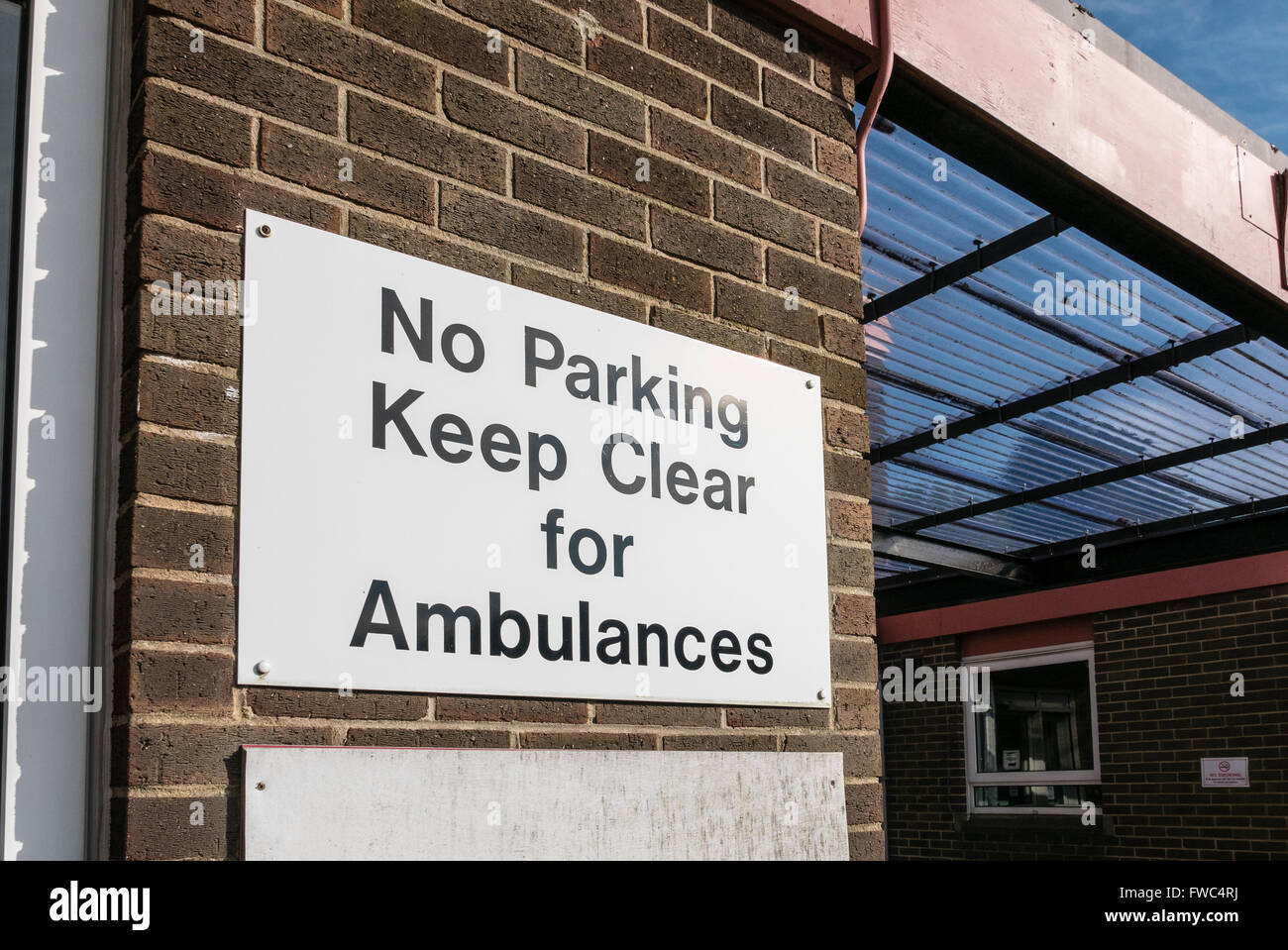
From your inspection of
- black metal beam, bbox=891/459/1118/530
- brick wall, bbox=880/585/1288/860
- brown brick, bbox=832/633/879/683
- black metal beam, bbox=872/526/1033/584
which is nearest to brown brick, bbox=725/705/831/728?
brown brick, bbox=832/633/879/683

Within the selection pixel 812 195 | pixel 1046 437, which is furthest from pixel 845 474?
pixel 1046 437

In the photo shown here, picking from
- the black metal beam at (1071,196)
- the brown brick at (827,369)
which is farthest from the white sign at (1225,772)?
the brown brick at (827,369)

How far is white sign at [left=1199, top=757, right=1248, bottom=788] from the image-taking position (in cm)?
1005

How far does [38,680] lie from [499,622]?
2.59 feet

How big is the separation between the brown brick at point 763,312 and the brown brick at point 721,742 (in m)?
0.96

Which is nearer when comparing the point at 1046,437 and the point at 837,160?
the point at 837,160

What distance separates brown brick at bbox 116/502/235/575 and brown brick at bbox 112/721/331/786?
0.83ft

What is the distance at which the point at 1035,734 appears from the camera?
11883 mm

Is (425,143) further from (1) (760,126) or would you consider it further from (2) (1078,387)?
(2) (1078,387)

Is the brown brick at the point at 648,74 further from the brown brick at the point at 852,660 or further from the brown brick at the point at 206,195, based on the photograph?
the brown brick at the point at 852,660

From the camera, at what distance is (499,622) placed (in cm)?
232

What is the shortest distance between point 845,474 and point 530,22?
131 centimetres

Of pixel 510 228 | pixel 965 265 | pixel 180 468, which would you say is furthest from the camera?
pixel 965 265
